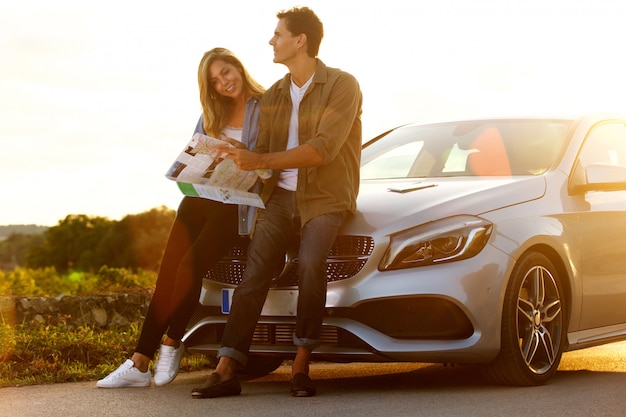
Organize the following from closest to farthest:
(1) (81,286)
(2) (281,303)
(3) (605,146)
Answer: (2) (281,303) < (3) (605,146) < (1) (81,286)

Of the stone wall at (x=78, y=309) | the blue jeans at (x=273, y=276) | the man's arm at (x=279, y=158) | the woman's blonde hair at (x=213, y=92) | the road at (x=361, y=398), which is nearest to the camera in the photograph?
the road at (x=361, y=398)

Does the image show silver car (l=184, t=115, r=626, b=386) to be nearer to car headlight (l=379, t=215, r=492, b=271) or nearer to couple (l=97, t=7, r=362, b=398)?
car headlight (l=379, t=215, r=492, b=271)

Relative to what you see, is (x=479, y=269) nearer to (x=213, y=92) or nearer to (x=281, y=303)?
(x=281, y=303)

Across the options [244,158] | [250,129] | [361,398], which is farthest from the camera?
[250,129]

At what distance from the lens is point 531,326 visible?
21.0 feet

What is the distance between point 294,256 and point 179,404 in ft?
3.64

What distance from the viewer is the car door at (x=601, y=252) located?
6.90 metres

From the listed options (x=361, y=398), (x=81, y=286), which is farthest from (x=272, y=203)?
(x=81, y=286)

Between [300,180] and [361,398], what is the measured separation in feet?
4.10

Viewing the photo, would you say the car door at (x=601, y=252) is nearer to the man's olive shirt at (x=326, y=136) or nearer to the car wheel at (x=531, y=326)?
the car wheel at (x=531, y=326)

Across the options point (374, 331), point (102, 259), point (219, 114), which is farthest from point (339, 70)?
point (102, 259)

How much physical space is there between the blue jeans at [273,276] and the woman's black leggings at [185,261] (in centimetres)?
36

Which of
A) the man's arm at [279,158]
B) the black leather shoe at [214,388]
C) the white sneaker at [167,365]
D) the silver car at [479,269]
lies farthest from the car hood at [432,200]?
the white sneaker at [167,365]

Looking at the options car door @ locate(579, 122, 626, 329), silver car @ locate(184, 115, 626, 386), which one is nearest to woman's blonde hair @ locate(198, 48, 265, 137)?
silver car @ locate(184, 115, 626, 386)
